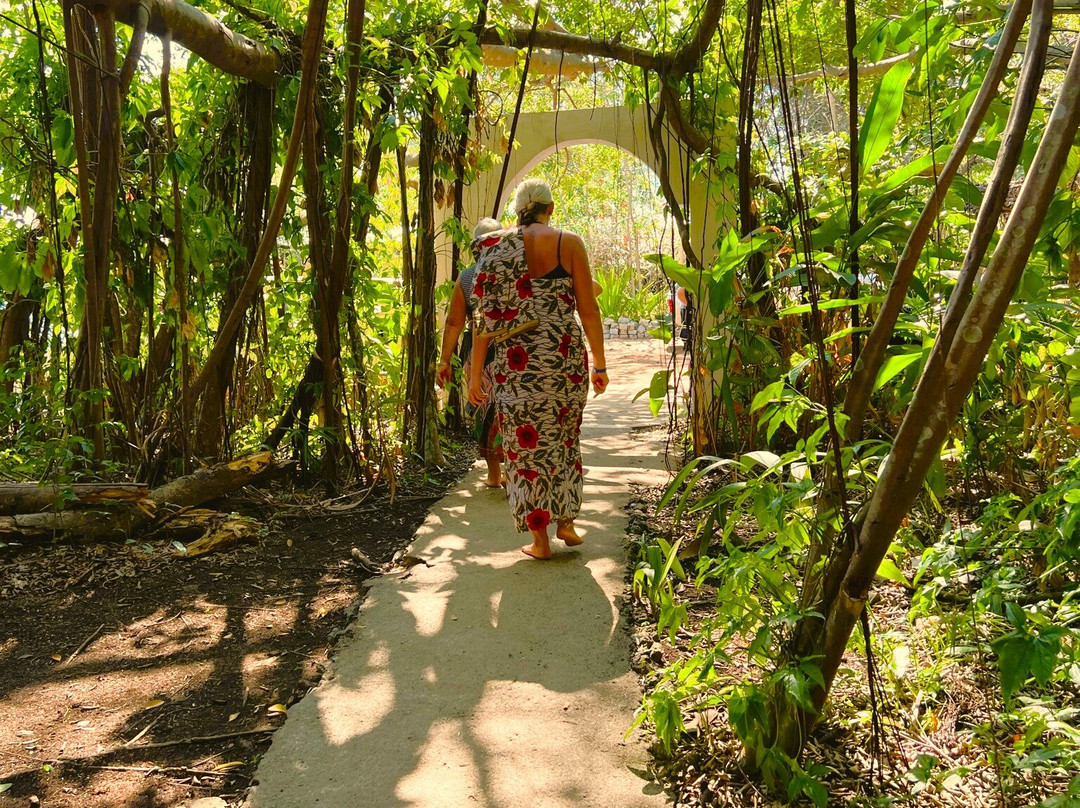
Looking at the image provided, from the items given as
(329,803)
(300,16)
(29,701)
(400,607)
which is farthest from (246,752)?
(300,16)

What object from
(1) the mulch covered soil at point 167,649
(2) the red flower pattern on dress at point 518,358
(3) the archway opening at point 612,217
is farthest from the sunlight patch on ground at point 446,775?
(3) the archway opening at point 612,217

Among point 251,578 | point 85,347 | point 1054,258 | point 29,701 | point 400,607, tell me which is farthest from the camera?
point 85,347

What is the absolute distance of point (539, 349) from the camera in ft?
11.8

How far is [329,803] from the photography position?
197 cm

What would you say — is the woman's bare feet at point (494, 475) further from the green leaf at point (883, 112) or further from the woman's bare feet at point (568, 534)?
the green leaf at point (883, 112)

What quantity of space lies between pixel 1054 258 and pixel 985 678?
1.06m

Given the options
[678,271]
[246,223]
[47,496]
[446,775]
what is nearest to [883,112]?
[678,271]

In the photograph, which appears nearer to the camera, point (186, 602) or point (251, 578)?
point (186, 602)

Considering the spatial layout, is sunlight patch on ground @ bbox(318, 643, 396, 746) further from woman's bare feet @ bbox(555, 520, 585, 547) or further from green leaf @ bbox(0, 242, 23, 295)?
green leaf @ bbox(0, 242, 23, 295)

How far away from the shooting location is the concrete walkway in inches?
79.7

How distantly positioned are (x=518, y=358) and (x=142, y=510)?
161cm

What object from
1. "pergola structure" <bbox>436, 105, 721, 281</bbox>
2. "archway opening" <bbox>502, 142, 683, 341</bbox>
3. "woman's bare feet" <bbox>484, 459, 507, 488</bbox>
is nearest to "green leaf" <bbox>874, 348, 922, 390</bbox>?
"woman's bare feet" <bbox>484, 459, 507, 488</bbox>

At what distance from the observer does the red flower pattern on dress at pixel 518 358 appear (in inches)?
141

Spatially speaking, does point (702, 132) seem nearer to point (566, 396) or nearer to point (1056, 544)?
A: point (566, 396)
